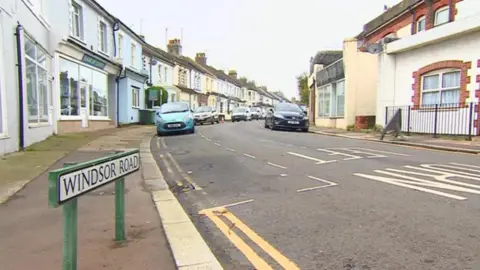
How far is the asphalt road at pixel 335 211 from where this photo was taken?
11.4ft

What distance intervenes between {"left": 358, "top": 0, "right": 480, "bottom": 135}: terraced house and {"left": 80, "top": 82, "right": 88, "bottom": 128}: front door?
1480 centimetres

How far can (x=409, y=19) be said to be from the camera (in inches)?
868

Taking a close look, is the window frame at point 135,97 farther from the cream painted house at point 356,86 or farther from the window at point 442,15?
the window at point 442,15

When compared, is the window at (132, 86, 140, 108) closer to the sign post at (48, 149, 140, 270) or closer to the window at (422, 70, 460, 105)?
the window at (422, 70, 460, 105)

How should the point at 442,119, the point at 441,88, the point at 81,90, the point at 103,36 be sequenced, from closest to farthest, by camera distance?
the point at 442,119 → the point at 441,88 → the point at 81,90 → the point at 103,36

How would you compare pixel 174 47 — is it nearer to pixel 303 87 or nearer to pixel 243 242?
pixel 303 87

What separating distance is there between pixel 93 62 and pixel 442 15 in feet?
60.4

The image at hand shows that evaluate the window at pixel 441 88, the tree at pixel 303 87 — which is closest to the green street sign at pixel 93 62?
the window at pixel 441 88

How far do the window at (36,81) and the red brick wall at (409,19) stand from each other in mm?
18493

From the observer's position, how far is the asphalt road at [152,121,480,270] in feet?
11.4

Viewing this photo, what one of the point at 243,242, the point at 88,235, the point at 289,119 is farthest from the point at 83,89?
the point at 243,242

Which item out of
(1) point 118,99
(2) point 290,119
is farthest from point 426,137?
(1) point 118,99

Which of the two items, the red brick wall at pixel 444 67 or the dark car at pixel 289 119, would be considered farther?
the dark car at pixel 289 119

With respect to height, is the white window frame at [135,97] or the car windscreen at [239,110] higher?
the white window frame at [135,97]
